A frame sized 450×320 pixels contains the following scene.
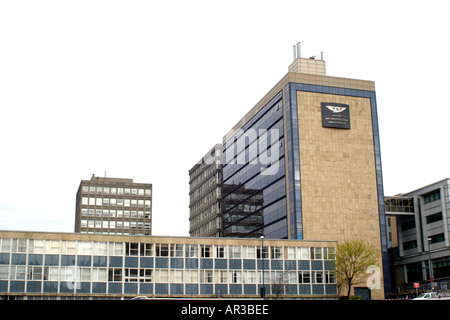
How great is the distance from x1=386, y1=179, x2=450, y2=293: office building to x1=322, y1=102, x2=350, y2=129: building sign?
2042cm

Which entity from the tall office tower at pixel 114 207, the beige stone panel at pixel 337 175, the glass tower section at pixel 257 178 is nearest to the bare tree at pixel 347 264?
the beige stone panel at pixel 337 175

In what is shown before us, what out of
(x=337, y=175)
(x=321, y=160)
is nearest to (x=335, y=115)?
(x=321, y=160)

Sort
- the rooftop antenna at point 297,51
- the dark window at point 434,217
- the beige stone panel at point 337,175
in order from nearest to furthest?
the beige stone panel at point 337,175 < the dark window at point 434,217 < the rooftop antenna at point 297,51

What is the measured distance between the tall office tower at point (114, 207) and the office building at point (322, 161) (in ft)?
252

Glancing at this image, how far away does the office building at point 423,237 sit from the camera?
4380 inches

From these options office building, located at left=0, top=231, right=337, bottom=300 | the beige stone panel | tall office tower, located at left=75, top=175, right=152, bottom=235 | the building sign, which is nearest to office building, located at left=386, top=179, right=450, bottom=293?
the beige stone panel

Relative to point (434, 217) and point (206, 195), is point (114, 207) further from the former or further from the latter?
point (434, 217)

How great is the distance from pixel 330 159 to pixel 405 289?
36319 mm

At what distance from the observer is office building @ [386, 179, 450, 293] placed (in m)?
111

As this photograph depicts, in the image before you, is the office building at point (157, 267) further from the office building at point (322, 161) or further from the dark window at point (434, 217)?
the dark window at point (434, 217)

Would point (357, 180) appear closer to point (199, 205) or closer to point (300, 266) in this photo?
point (300, 266)
